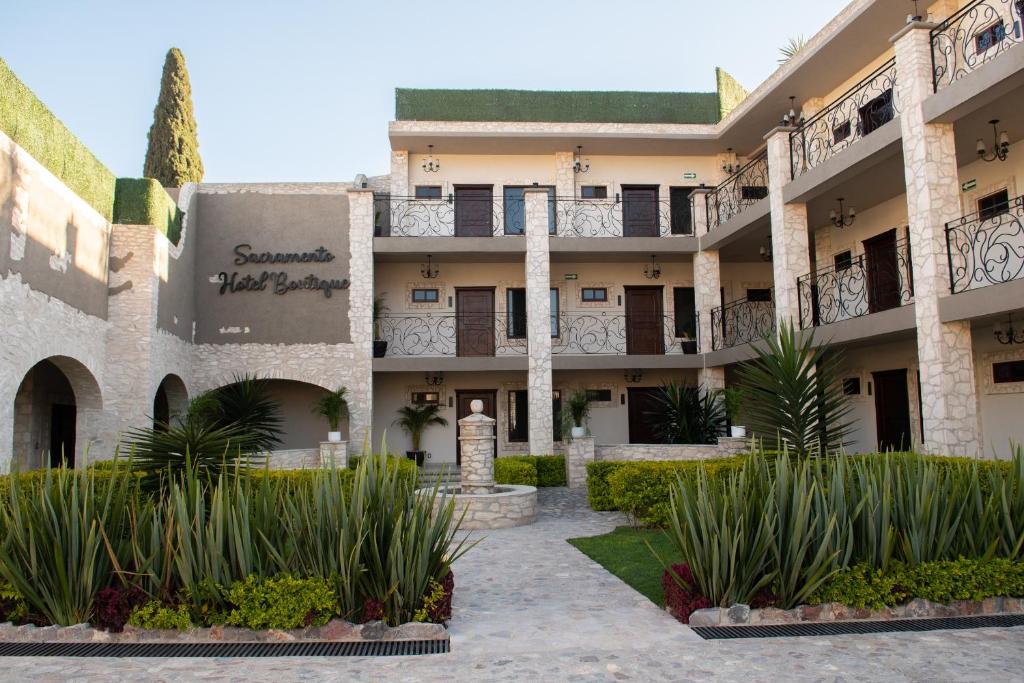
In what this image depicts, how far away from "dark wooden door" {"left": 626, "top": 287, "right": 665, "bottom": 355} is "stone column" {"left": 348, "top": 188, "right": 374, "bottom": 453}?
6.54 meters

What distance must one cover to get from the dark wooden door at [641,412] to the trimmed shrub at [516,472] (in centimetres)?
455

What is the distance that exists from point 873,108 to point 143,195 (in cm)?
1425

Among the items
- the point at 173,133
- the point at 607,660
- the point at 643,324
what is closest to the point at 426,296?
the point at 643,324

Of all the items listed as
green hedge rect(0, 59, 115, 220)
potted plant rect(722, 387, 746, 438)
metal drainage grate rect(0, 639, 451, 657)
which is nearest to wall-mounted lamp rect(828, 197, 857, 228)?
potted plant rect(722, 387, 746, 438)

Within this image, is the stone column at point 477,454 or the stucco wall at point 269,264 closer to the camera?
the stone column at point 477,454

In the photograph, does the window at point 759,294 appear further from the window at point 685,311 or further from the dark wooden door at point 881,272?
the dark wooden door at point 881,272

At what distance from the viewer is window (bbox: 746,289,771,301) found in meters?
19.5

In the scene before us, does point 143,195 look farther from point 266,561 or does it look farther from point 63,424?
point 266,561

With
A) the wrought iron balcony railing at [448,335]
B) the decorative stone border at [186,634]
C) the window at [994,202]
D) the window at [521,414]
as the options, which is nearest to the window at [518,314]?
the wrought iron balcony railing at [448,335]

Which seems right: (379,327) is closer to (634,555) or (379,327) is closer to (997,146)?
(634,555)

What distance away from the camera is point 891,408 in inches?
581

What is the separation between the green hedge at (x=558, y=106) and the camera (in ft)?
64.1

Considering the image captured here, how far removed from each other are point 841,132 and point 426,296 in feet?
33.1

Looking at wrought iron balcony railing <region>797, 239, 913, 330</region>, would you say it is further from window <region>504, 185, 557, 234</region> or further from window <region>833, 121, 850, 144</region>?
window <region>504, 185, 557, 234</region>
